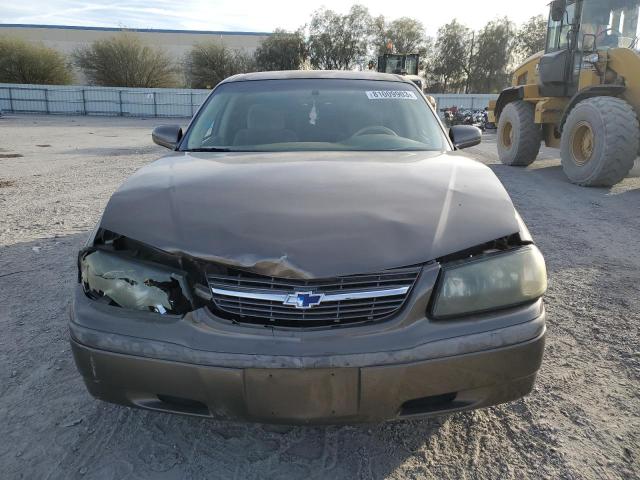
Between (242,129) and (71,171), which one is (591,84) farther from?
(71,171)

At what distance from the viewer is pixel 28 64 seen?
39.2 metres

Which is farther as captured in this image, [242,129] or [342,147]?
[242,129]

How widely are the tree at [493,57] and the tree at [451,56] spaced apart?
50.0 inches

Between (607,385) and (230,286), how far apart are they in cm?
194

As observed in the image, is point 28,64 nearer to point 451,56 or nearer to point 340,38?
point 340,38

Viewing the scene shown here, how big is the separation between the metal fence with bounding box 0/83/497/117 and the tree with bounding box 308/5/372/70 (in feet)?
66.7

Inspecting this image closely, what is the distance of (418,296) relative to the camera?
1.58 m

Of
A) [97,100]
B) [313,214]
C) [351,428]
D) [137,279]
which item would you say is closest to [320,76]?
[313,214]

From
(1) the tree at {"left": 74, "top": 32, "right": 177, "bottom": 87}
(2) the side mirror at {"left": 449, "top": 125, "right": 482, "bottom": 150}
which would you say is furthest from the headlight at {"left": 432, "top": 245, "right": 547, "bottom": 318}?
(1) the tree at {"left": 74, "top": 32, "right": 177, "bottom": 87}

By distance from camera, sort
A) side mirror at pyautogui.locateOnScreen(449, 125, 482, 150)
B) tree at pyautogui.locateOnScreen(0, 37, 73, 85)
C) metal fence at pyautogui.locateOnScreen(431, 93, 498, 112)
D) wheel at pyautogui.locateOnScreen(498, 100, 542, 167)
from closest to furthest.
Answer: side mirror at pyautogui.locateOnScreen(449, 125, 482, 150)
wheel at pyautogui.locateOnScreen(498, 100, 542, 167)
metal fence at pyautogui.locateOnScreen(431, 93, 498, 112)
tree at pyautogui.locateOnScreen(0, 37, 73, 85)

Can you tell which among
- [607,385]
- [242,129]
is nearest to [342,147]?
[242,129]

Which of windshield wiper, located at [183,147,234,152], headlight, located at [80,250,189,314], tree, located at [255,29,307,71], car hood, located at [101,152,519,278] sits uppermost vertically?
tree, located at [255,29,307,71]

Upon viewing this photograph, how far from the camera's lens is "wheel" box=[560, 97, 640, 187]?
6.62 meters

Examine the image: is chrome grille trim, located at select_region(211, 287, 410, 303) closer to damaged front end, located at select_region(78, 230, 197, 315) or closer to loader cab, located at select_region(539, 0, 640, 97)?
damaged front end, located at select_region(78, 230, 197, 315)
